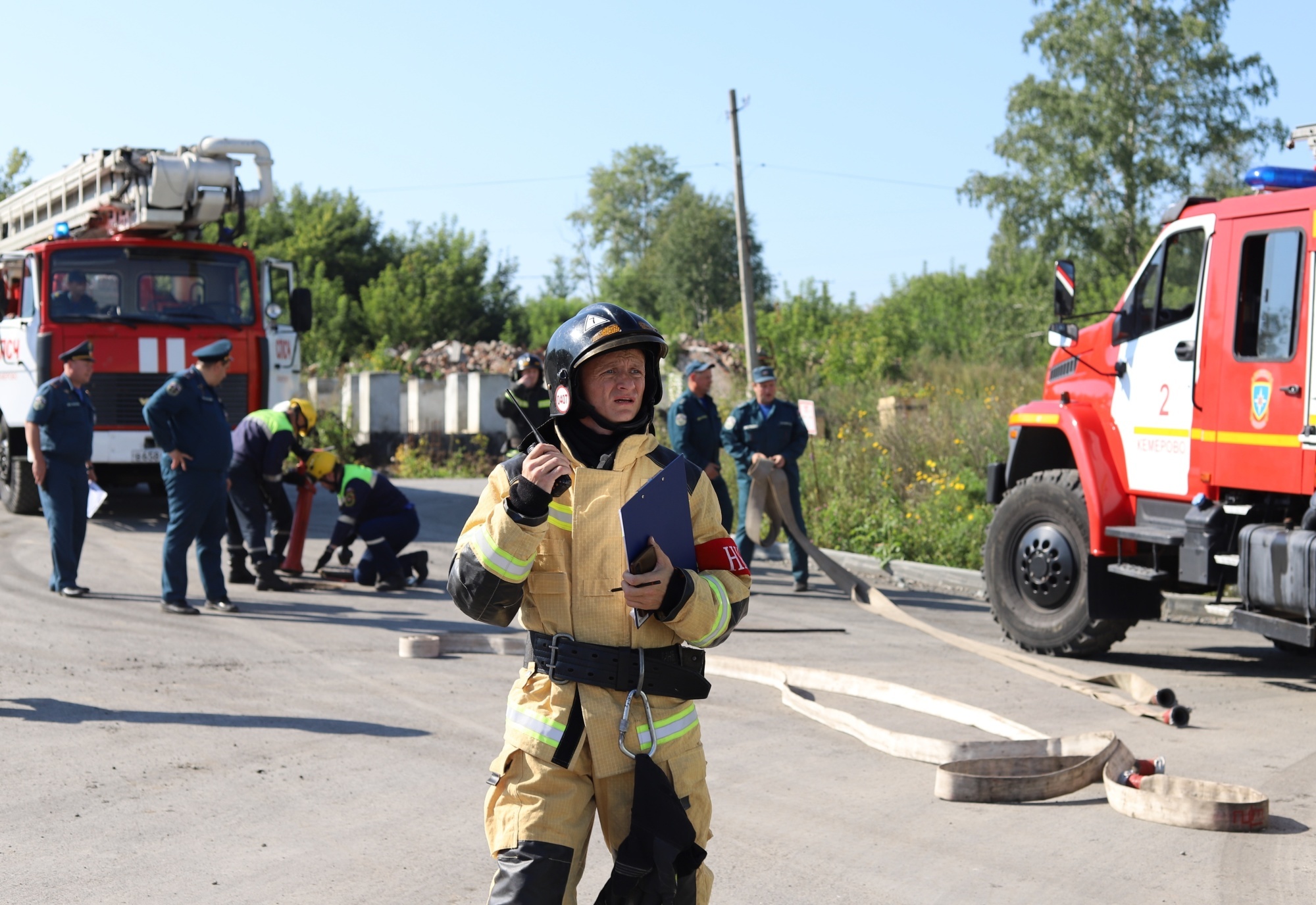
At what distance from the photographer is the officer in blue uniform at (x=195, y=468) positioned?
928cm

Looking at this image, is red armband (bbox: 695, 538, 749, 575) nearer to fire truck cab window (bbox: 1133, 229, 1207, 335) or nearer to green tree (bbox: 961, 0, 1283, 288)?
fire truck cab window (bbox: 1133, 229, 1207, 335)

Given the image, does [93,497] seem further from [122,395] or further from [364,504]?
[122,395]

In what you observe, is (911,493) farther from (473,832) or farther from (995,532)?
(473,832)

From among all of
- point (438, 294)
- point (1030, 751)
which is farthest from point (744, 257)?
point (438, 294)

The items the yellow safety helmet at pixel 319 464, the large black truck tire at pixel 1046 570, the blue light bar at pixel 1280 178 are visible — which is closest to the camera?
the blue light bar at pixel 1280 178

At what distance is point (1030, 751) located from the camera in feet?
18.9

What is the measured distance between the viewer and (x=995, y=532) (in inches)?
358

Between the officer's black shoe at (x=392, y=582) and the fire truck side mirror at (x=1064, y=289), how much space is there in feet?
18.5

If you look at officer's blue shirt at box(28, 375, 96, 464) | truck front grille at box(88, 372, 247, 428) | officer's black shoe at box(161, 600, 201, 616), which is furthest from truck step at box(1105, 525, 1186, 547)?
truck front grille at box(88, 372, 247, 428)

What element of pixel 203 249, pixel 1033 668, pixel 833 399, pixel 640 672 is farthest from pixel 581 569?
pixel 833 399

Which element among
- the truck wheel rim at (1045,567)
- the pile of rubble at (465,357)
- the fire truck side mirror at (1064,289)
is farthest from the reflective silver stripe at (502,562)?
the pile of rubble at (465,357)

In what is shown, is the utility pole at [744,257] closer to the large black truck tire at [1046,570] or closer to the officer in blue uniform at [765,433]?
the officer in blue uniform at [765,433]

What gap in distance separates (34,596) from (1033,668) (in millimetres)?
7480

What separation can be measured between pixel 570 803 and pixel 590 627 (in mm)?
387
